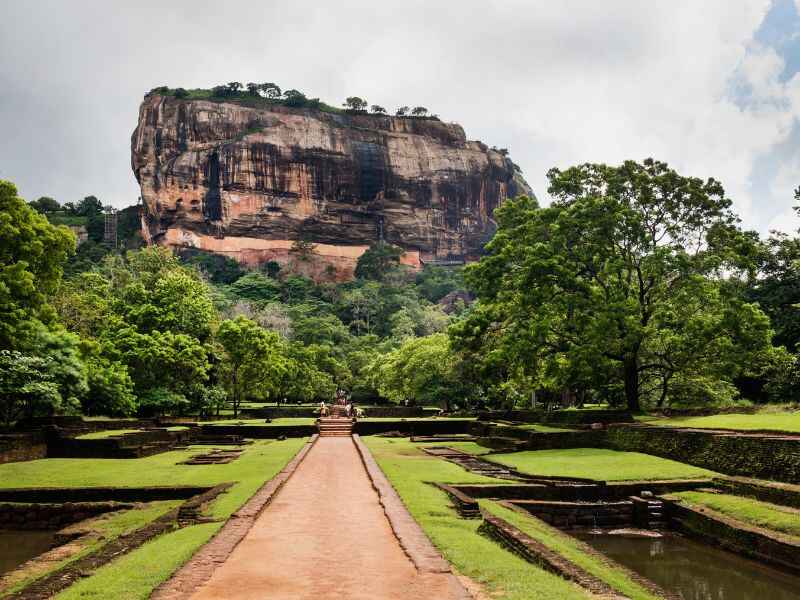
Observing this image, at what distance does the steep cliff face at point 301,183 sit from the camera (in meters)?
112

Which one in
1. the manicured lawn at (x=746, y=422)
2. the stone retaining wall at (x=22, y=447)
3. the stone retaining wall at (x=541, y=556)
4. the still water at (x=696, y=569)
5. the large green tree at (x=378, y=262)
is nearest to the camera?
the stone retaining wall at (x=541, y=556)

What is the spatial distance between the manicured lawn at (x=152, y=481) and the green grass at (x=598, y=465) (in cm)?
667

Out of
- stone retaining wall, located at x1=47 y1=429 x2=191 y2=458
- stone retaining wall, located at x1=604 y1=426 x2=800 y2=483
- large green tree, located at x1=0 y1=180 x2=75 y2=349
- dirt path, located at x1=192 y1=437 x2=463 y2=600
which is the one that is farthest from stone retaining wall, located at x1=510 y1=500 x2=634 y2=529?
large green tree, located at x1=0 y1=180 x2=75 y2=349

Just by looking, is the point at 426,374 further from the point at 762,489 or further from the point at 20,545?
the point at 20,545

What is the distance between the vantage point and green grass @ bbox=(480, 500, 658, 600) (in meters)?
8.27

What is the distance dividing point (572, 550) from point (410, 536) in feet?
8.41

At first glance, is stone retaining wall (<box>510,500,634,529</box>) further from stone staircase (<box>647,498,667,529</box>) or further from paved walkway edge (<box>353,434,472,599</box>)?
paved walkway edge (<box>353,434,472,599</box>)

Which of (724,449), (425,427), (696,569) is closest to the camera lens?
(696,569)

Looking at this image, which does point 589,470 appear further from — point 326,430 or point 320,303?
point 320,303

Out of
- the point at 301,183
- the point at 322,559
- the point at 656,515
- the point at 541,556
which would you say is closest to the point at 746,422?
the point at 656,515

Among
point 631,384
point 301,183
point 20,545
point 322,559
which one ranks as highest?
point 301,183

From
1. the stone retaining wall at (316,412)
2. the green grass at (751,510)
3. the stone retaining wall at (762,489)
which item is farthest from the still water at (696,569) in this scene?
the stone retaining wall at (316,412)

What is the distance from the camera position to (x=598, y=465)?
17.9 m

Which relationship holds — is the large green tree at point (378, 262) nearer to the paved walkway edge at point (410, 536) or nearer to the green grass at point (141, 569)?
the paved walkway edge at point (410, 536)
